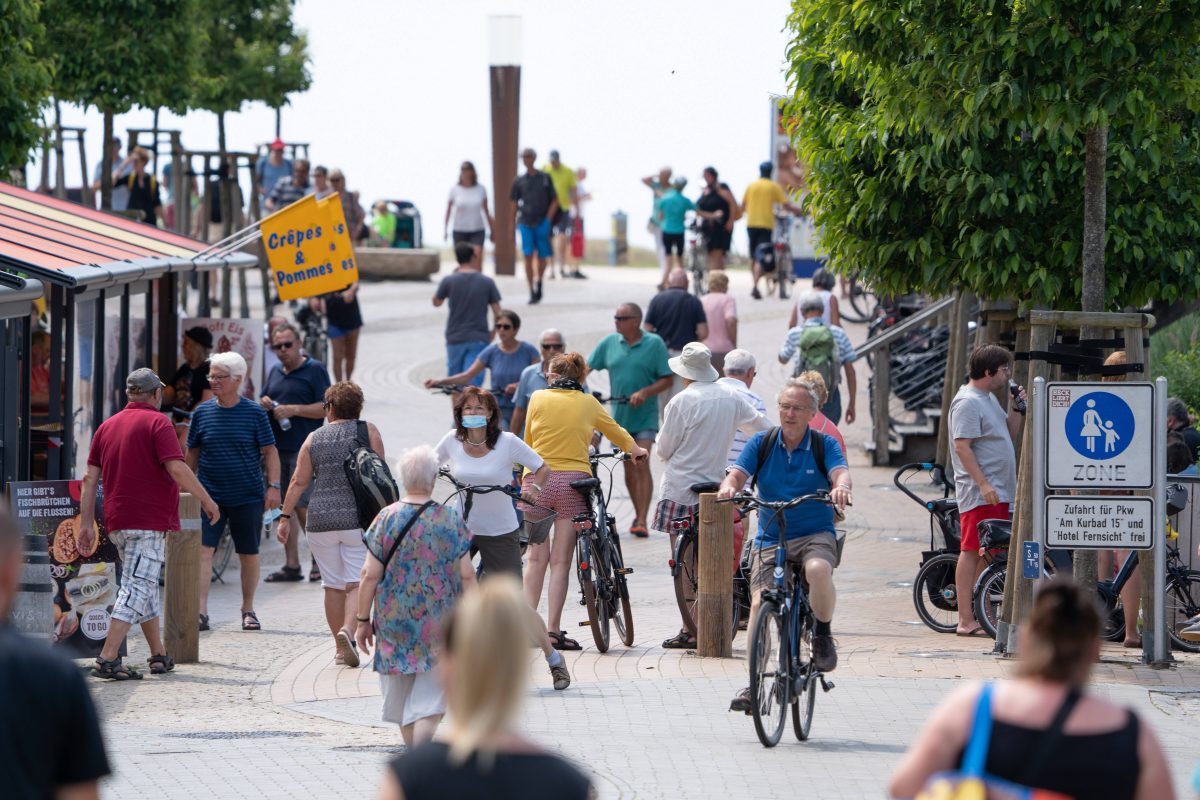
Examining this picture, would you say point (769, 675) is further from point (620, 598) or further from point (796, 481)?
point (620, 598)

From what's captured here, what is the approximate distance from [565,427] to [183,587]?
7.80 ft

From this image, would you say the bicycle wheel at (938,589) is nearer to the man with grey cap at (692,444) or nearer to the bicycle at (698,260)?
the man with grey cap at (692,444)

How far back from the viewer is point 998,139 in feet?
42.7

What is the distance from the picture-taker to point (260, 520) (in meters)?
12.4

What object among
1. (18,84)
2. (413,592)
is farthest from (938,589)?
(18,84)

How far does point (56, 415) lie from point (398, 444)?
599cm

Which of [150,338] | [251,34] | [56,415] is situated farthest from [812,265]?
[56,415]

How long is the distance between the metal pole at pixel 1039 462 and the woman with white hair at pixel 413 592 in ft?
13.1

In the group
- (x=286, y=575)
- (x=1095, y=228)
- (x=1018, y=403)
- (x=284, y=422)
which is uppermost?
(x=1095, y=228)

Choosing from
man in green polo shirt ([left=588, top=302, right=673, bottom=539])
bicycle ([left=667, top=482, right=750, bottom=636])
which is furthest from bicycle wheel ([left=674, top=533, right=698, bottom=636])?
man in green polo shirt ([left=588, top=302, right=673, bottom=539])

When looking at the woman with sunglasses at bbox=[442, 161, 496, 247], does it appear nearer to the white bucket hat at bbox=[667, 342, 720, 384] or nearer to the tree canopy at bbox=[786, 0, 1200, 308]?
the tree canopy at bbox=[786, 0, 1200, 308]

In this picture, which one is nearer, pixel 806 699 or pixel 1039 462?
pixel 806 699

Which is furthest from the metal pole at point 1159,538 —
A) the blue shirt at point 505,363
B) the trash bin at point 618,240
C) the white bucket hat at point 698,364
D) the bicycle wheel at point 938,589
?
the trash bin at point 618,240

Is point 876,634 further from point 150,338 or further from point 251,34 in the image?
point 251,34
